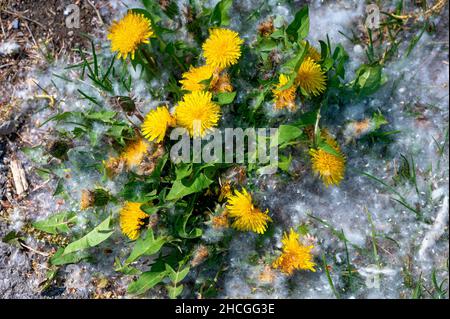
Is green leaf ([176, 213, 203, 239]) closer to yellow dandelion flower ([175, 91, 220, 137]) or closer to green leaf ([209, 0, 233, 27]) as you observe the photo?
yellow dandelion flower ([175, 91, 220, 137])

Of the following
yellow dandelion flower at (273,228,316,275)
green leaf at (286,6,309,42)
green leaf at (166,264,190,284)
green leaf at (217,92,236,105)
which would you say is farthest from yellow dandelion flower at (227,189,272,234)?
green leaf at (286,6,309,42)

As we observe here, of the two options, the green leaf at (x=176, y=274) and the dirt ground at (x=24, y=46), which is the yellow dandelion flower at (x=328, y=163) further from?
the dirt ground at (x=24, y=46)

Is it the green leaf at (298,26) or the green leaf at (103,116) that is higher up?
the green leaf at (298,26)

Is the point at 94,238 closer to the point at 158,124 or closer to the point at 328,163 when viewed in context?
the point at 158,124

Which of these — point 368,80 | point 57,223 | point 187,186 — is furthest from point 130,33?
point 368,80

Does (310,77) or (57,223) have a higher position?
(310,77)

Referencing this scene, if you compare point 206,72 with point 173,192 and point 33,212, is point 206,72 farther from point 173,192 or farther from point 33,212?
point 33,212

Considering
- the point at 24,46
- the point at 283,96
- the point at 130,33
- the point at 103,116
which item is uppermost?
the point at 130,33

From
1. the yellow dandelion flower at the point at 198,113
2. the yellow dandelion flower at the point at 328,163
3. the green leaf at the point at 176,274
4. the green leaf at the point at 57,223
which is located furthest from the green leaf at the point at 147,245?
the yellow dandelion flower at the point at 328,163
